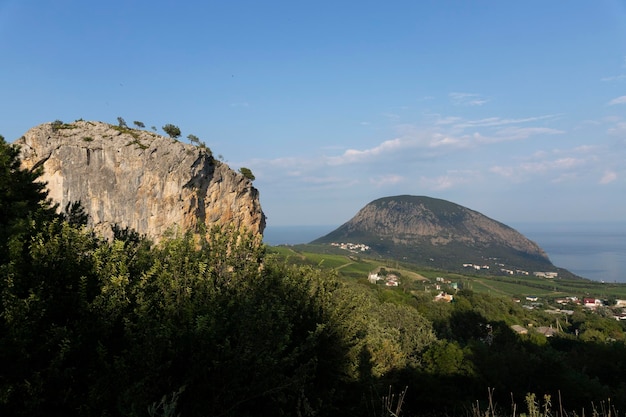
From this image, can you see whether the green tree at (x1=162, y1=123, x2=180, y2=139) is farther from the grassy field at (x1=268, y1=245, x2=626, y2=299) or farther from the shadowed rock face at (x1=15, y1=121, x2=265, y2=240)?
the grassy field at (x1=268, y1=245, x2=626, y2=299)

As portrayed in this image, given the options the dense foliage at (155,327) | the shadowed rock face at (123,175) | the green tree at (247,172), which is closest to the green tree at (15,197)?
the dense foliage at (155,327)

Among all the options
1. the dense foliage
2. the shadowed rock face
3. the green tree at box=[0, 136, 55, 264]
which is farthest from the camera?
the shadowed rock face

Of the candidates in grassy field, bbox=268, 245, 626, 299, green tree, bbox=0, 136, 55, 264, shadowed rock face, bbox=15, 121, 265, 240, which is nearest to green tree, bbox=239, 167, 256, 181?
shadowed rock face, bbox=15, 121, 265, 240

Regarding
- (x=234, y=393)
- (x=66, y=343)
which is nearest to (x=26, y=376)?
(x=66, y=343)

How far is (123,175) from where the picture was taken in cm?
4647

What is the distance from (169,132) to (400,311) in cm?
4271

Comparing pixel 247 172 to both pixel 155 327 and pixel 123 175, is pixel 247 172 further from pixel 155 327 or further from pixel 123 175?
pixel 155 327

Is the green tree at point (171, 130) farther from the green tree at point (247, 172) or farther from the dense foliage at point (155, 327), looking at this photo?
the dense foliage at point (155, 327)

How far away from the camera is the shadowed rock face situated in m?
44.3

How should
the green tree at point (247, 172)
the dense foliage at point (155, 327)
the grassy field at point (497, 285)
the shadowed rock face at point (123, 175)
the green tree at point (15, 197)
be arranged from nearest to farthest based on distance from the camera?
1. the dense foliage at point (155, 327)
2. the green tree at point (15, 197)
3. the shadowed rock face at point (123, 175)
4. the green tree at point (247, 172)
5. the grassy field at point (497, 285)

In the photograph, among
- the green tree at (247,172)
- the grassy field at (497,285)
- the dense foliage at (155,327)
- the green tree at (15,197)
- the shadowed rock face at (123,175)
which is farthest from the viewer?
the grassy field at (497,285)

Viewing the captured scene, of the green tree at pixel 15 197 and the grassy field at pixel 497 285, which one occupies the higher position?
the green tree at pixel 15 197

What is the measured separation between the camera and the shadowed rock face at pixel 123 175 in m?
44.3

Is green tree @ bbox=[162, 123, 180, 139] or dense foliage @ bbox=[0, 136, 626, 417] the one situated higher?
green tree @ bbox=[162, 123, 180, 139]
